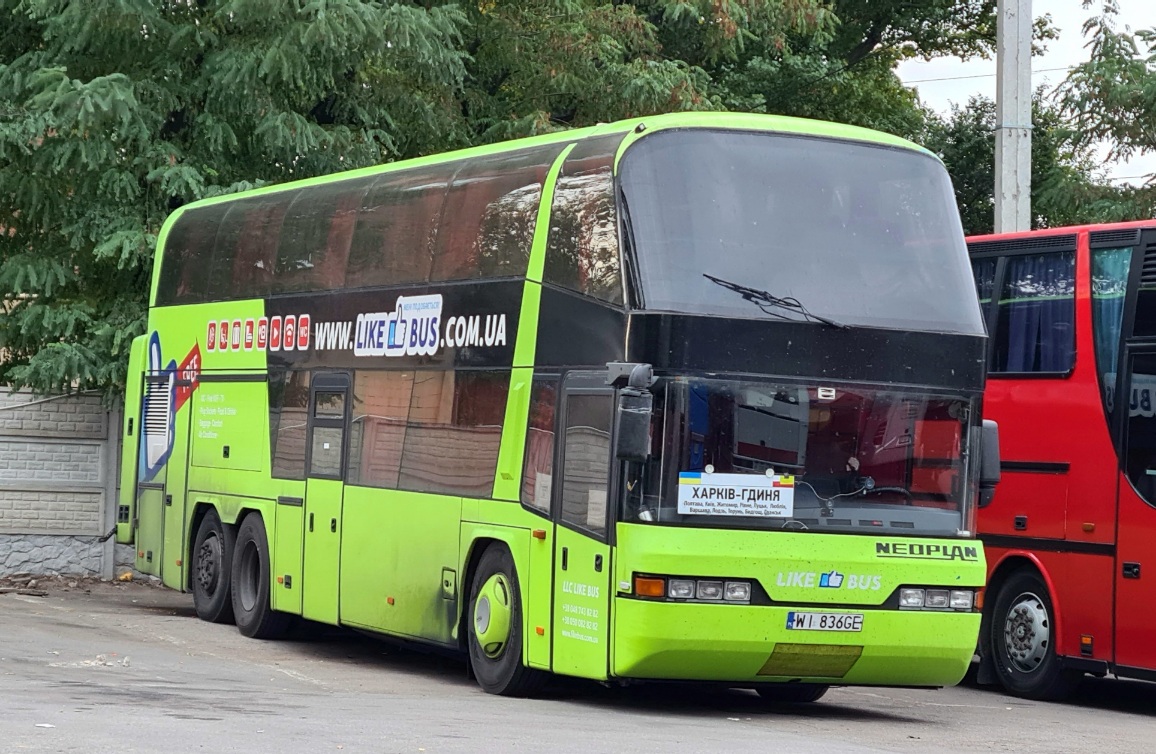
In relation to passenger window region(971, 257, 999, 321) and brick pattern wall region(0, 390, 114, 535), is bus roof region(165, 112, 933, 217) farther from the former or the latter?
brick pattern wall region(0, 390, 114, 535)

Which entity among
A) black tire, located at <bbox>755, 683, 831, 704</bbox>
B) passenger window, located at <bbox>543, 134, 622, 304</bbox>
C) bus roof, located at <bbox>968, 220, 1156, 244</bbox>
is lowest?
black tire, located at <bbox>755, 683, 831, 704</bbox>

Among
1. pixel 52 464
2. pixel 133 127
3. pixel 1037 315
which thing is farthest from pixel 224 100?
pixel 1037 315

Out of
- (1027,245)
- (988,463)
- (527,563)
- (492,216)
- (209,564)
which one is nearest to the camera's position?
(988,463)

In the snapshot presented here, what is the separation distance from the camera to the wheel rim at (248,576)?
17.5 meters

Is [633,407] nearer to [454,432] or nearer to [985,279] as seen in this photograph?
[454,432]

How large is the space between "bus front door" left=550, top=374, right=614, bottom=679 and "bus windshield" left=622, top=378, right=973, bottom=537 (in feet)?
1.17

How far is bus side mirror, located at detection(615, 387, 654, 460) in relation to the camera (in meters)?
11.3

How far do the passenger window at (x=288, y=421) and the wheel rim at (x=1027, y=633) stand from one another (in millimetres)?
5883

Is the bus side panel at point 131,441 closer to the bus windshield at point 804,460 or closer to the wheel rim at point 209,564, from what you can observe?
the wheel rim at point 209,564

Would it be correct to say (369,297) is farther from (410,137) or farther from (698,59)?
(698,59)

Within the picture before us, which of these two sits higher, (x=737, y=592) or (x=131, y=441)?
(x=131, y=441)

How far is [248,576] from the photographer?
58.1 ft

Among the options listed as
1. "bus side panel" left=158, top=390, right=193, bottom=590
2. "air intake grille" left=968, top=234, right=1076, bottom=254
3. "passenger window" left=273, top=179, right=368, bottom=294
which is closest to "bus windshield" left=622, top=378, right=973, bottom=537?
"air intake grille" left=968, top=234, right=1076, bottom=254

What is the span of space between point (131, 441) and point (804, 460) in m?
10.4
